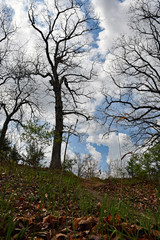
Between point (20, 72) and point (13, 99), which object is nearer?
point (20, 72)

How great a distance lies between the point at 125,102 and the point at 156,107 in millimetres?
2310

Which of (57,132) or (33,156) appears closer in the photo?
(33,156)

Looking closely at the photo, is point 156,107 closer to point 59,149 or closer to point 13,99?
point 59,149

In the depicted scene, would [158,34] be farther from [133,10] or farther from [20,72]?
[20,72]

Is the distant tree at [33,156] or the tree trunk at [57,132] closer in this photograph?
the distant tree at [33,156]

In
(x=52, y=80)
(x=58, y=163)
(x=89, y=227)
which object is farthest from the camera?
(x=52, y=80)

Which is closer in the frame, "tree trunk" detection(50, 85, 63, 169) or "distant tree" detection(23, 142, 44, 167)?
"distant tree" detection(23, 142, 44, 167)

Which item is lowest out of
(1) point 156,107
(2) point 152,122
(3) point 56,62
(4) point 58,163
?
(4) point 58,163

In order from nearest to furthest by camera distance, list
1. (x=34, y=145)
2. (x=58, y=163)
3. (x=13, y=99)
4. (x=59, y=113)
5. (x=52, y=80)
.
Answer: (x=34, y=145) → (x=58, y=163) → (x=59, y=113) → (x=52, y=80) → (x=13, y=99)

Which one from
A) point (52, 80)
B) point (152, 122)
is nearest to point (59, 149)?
point (52, 80)

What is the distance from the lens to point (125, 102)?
1383 cm

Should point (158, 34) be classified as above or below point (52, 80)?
above

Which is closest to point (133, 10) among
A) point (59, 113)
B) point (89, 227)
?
point (59, 113)

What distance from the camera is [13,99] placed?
18297mm
